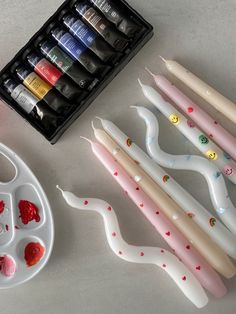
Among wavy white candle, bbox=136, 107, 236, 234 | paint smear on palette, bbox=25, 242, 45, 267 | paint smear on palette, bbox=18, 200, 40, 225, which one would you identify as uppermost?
wavy white candle, bbox=136, 107, 236, 234

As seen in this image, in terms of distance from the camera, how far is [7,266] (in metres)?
0.86

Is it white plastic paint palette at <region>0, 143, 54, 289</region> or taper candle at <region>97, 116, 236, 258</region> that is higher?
taper candle at <region>97, 116, 236, 258</region>

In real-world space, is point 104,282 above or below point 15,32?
below

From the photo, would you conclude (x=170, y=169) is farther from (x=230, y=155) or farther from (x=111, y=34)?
(x=111, y=34)

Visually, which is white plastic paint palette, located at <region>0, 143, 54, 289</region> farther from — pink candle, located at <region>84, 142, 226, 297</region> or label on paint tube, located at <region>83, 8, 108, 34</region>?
label on paint tube, located at <region>83, 8, 108, 34</region>

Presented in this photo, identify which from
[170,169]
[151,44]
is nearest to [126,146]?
[170,169]

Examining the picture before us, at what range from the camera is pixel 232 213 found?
82 cm

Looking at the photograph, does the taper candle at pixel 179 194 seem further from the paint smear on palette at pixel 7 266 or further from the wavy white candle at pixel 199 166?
the paint smear on palette at pixel 7 266

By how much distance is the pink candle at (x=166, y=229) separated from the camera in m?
0.81

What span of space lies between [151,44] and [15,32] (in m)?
0.24

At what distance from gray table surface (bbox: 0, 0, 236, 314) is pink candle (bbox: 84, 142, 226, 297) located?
0.09 feet

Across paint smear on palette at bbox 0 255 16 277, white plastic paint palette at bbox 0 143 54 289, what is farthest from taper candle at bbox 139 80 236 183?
paint smear on palette at bbox 0 255 16 277

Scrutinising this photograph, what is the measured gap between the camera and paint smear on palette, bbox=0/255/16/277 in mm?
855

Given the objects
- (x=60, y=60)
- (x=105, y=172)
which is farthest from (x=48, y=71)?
(x=105, y=172)
